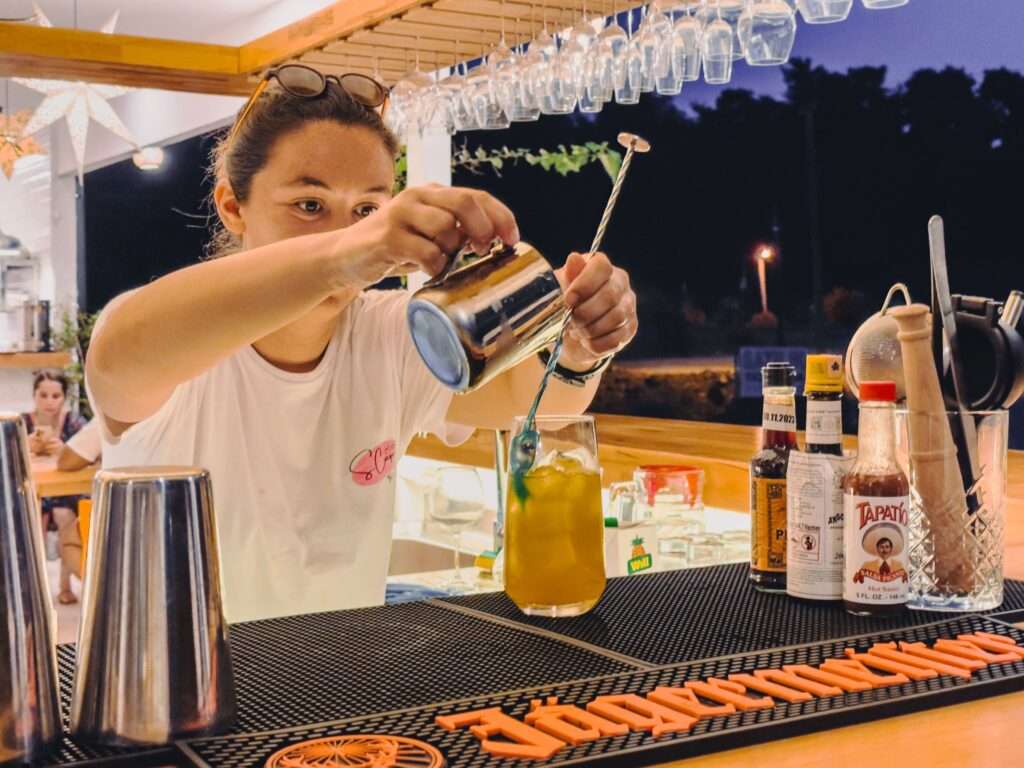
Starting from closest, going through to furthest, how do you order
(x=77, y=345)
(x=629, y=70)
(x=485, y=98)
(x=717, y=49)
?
(x=717, y=49), (x=629, y=70), (x=485, y=98), (x=77, y=345)

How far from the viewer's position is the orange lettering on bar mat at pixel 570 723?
852mm

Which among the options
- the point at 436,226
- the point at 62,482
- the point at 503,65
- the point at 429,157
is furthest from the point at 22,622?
the point at 62,482

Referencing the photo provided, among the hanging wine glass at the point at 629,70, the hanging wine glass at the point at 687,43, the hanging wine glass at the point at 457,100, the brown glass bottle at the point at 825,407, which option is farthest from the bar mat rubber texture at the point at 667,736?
the hanging wine glass at the point at 457,100

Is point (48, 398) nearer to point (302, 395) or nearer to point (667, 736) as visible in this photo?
point (302, 395)

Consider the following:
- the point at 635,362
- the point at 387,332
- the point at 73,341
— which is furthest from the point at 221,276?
the point at 73,341

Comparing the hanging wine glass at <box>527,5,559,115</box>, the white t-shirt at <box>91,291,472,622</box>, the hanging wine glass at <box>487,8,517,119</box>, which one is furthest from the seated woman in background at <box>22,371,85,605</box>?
the white t-shirt at <box>91,291,472,622</box>

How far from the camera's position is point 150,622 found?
0.86 meters

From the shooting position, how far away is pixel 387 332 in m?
1.75

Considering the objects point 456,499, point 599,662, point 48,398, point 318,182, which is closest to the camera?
point 599,662

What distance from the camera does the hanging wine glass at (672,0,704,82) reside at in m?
2.40

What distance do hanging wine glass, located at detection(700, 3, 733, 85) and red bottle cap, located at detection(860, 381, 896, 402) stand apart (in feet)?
4.42

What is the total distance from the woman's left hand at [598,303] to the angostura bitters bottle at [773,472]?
0.17 meters

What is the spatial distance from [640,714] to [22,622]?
0.45 meters

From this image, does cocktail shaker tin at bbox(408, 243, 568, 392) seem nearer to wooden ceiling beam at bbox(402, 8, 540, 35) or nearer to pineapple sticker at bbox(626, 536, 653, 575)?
pineapple sticker at bbox(626, 536, 653, 575)
